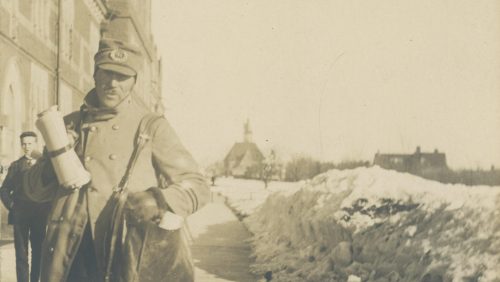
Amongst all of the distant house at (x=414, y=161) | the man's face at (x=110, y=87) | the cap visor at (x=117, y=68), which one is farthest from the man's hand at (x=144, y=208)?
the distant house at (x=414, y=161)

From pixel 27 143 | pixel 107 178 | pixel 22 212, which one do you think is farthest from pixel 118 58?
pixel 22 212

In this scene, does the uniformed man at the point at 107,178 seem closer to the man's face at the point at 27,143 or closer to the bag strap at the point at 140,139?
the bag strap at the point at 140,139

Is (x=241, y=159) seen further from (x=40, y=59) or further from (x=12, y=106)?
(x=12, y=106)

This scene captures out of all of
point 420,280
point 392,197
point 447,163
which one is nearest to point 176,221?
point 420,280

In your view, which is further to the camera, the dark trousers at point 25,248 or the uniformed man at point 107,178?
the dark trousers at point 25,248

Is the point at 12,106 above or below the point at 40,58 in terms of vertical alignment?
below

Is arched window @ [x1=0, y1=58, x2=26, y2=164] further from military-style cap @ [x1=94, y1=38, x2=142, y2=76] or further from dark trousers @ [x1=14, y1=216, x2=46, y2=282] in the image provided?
military-style cap @ [x1=94, y1=38, x2=142, y2=76]
